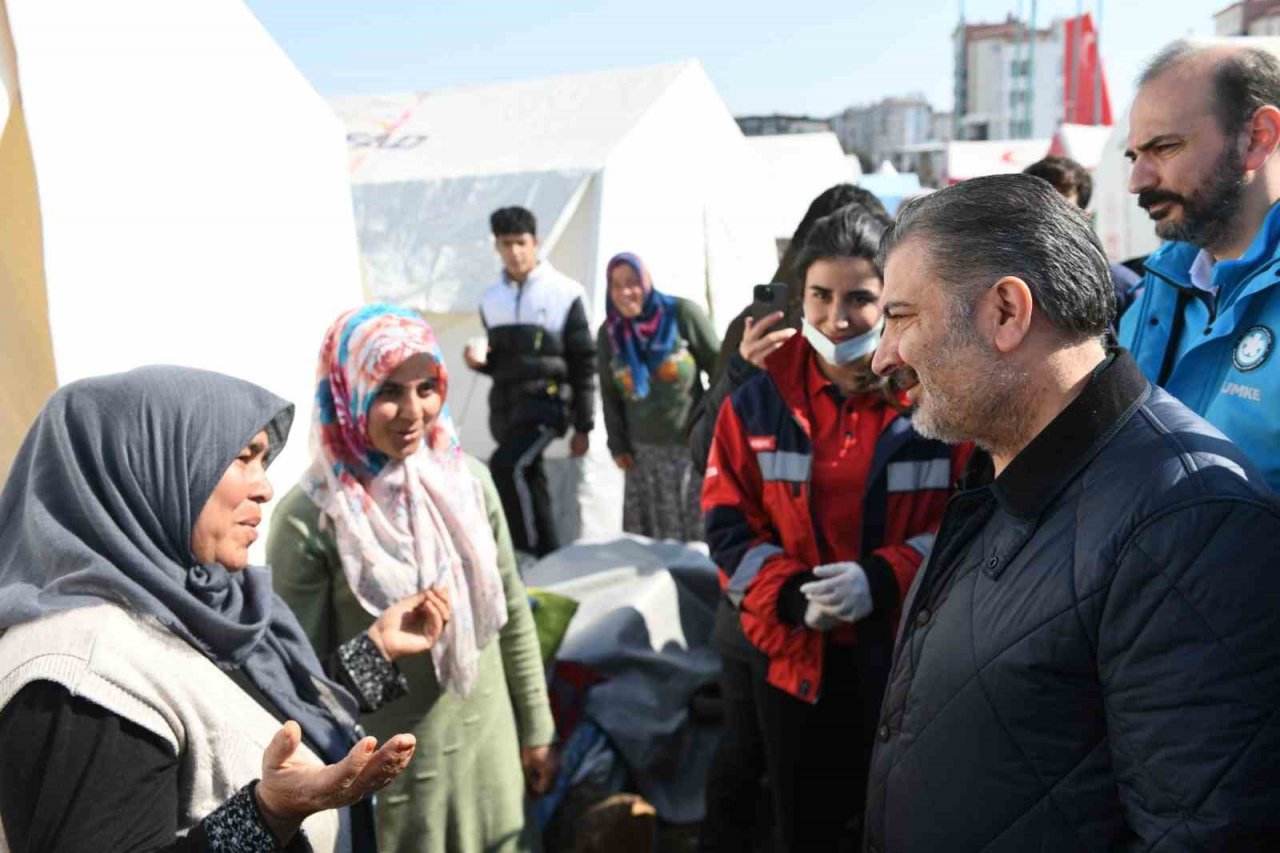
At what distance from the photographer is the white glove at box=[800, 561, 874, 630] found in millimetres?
2217

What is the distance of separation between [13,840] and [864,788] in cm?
183

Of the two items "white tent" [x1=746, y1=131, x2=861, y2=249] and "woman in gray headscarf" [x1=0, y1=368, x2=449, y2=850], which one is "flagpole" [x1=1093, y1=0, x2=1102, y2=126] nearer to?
"white tent" [x1=746, y1=131, x2=861, y2=249]

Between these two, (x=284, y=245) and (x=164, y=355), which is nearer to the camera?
(x=164, y=355)

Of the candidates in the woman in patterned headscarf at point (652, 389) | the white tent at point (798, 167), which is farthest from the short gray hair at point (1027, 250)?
the white tent at point (798, 167)

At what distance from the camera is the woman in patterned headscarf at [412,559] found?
2.34m

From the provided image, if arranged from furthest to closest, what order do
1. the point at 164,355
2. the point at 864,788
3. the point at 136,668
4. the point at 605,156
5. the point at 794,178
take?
1. the point at 794,178
2. the point at 605,156
3. the point at 164,355
4. the point at 864,788
5. the point at 136,668

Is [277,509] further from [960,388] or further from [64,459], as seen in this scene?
[960,388]

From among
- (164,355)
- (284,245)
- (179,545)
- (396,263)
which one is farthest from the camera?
(396,263)

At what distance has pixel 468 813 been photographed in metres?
2.44

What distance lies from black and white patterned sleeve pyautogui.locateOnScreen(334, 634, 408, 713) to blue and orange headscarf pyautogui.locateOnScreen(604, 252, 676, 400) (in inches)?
129

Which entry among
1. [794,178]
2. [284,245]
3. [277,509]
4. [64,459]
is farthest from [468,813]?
[794,178]

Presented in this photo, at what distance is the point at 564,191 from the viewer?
8.01 metres

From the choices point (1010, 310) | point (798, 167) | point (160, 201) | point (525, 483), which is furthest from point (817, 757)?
point (798, 167)

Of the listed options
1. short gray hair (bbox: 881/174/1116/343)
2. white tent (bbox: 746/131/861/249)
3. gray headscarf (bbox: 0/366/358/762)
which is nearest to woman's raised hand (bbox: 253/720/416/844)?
gray headscarf (bbox: 0/366/358/762)
